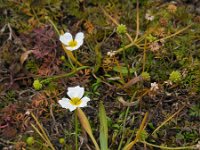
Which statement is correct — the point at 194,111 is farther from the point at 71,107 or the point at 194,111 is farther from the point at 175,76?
the point at 71,107

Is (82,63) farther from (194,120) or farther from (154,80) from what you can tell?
(194,120)

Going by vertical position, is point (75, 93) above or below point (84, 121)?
above

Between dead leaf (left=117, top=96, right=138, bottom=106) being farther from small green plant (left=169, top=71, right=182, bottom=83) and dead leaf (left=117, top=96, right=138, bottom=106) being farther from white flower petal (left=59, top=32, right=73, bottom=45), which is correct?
white flower petal (left=59, top=32, right=73, bottom=45)

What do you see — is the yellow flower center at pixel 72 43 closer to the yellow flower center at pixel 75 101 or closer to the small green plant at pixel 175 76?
the yellow flower center at pixel 75 101

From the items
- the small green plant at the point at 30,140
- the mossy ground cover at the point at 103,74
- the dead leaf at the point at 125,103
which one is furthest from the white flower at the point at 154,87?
the small green plant at the point at 30,140

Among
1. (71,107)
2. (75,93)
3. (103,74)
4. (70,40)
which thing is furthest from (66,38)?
(71,107)

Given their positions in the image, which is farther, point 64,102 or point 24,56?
point 24,56

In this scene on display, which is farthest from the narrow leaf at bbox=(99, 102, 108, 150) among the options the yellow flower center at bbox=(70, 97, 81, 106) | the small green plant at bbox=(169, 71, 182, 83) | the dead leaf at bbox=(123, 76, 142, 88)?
the small green plant at bbox=(169, 71, 182, 83)
